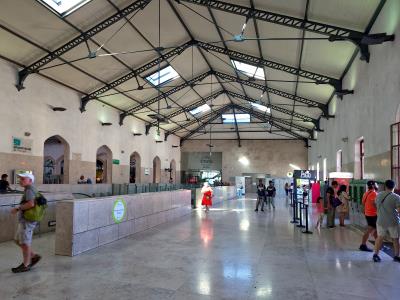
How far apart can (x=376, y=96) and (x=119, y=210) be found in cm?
771

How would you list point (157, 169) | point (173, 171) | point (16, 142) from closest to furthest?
point (16, 142) → point (157, 169) → point (173, 171)

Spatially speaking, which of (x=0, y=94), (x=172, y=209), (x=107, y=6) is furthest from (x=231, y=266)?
(x=0, y=94)

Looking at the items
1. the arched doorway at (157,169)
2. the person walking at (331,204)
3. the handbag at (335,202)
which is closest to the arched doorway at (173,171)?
the arched doorway at (157,169)

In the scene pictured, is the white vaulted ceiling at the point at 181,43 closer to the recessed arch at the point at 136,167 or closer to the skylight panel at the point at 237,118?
the recessed arch at the point at 136,167

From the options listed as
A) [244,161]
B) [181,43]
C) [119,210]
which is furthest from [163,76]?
[244,161]

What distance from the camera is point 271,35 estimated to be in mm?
13055

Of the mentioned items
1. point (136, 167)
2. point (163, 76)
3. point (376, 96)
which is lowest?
point (136, 167)

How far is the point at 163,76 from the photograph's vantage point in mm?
20984

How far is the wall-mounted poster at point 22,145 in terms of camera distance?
47.6 feet

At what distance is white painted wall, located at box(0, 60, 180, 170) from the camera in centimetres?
1421

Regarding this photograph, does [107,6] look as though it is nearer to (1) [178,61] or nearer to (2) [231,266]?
(1) [178,61]

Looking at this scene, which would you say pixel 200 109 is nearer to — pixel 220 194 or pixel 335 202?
pixel 220 194

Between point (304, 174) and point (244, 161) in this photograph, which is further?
point (244, 161)

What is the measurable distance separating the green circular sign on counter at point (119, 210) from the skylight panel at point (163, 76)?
12.9 metres
